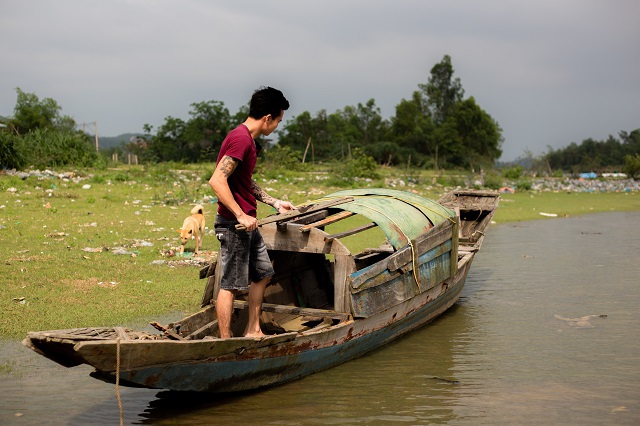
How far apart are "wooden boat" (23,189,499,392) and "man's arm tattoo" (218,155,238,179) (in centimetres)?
102

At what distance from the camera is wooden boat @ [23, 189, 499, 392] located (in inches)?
176

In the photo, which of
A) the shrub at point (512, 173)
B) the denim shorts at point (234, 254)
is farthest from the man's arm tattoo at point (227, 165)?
the shrub at point (512, 173)

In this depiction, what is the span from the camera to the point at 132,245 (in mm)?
10867

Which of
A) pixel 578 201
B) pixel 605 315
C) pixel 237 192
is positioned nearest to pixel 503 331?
pixel 605 315

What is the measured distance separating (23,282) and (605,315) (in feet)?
23.3

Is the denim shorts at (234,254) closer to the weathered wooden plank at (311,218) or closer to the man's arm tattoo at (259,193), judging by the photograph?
the man's arm tattoo at (259,193)

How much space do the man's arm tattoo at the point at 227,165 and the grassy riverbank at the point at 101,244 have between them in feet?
9.20

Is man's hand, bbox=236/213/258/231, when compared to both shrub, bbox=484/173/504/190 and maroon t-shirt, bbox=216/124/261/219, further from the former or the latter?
shrub, bbox=484/173/504/190

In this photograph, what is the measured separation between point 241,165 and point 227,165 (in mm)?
226

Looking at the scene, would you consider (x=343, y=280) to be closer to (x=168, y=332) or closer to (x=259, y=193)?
(x=259, y=193)

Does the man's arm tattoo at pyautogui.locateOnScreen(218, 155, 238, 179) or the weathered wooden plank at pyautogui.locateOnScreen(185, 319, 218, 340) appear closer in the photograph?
the man's arm tattoo at pyautogui.locateOnScreen(218, 155, 238, 179)

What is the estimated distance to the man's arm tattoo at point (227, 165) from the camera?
5.14m

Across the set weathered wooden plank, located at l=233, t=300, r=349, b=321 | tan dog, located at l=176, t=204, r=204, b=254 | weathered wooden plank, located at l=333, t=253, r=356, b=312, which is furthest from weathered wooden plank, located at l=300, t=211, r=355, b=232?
tan dog, located at l=176, t=204, r=204, b=254

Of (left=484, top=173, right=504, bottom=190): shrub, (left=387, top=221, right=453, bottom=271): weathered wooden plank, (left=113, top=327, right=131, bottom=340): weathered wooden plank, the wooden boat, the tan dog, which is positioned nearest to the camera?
the wooden boat
